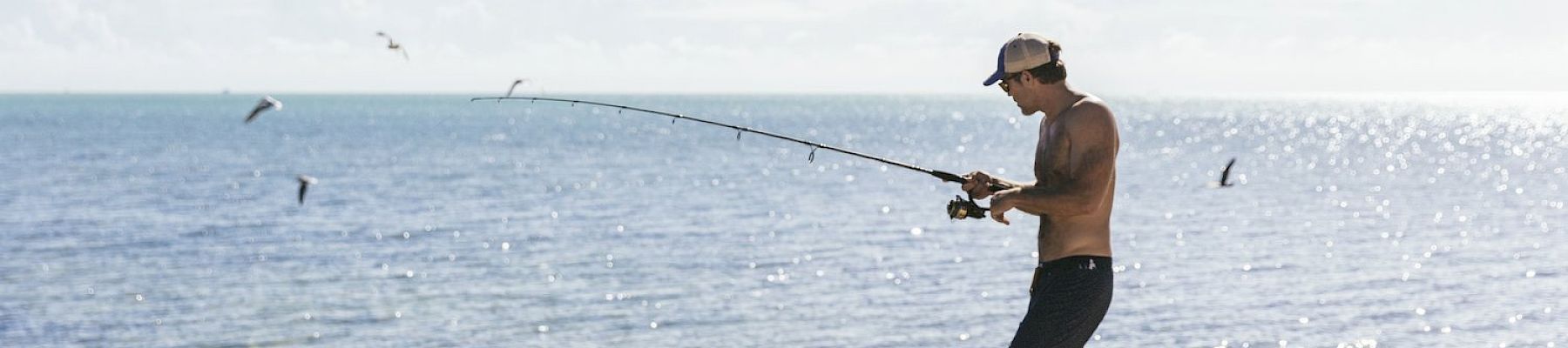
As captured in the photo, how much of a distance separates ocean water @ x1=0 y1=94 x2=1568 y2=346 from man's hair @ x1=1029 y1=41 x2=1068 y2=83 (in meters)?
17.0

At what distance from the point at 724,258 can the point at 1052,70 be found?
86.8ft

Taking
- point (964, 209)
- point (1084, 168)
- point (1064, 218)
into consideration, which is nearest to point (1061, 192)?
point (1084, 168)

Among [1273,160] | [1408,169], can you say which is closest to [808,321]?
[1408,169]

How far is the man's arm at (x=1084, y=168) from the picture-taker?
16.7 ft

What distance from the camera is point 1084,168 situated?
5102 millimetres

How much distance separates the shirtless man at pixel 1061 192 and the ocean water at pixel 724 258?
54.5ft

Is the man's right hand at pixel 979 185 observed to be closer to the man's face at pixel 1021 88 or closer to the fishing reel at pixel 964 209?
the fishing reel at pixel 964 209

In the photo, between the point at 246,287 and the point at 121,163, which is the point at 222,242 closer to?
the point at 246,287

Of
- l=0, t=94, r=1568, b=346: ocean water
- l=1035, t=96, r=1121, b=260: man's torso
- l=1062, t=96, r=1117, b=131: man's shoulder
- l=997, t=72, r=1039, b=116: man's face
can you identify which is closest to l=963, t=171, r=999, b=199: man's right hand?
l=1035, t=96, r=1121, b=260: man's torso

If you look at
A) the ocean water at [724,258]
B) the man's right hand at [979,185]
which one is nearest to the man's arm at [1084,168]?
the man's right hand at [979,185]

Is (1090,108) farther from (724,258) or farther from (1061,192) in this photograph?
(724,258)

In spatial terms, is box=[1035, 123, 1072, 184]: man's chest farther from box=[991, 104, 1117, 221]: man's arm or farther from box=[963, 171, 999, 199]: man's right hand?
box=[963, 171, 999, 199]: man's right hand

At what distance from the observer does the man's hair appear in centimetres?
524

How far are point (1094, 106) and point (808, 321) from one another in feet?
62.0
